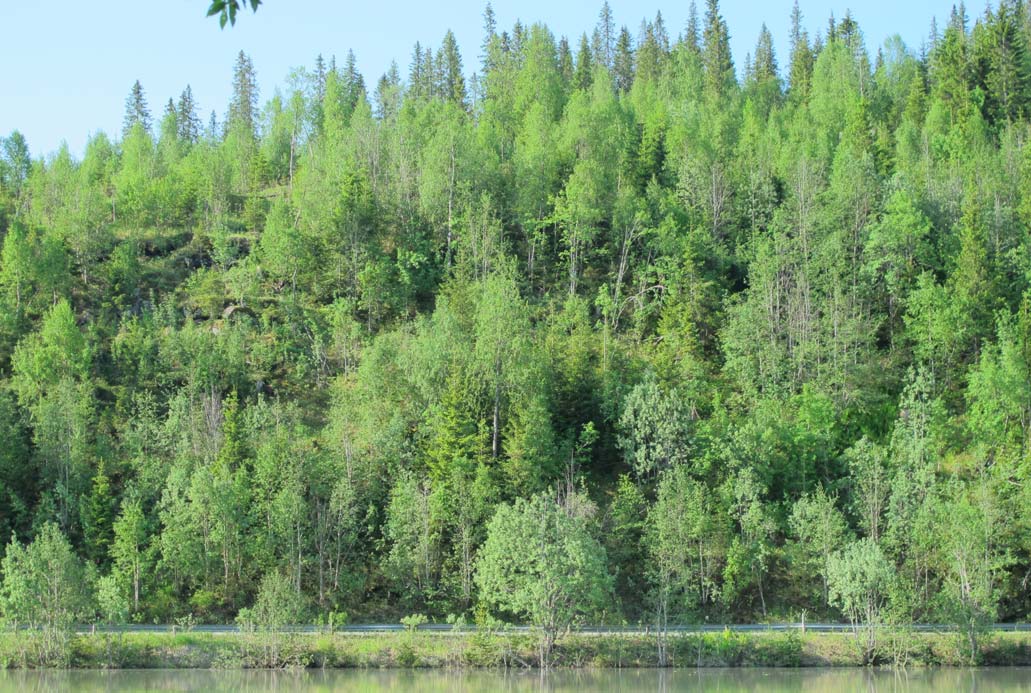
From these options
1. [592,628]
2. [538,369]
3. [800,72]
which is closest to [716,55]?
[800,72]

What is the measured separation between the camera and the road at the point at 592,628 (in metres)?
49.8

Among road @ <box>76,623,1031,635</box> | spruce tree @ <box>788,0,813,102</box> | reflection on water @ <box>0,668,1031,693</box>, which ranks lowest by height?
reflection on water @ <box>0,668,1031,693</box>

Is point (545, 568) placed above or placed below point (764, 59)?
below

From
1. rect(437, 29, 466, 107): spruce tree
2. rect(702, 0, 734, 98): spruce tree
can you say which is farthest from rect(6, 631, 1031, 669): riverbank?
rect(437, 29, 466, 107): spruce tree

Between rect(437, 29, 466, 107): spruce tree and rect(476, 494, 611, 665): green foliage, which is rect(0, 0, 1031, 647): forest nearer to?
rect(476, 494, 611, 665): green foliage

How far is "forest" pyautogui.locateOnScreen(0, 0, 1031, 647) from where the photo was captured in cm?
5516

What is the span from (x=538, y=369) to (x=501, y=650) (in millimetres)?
20459

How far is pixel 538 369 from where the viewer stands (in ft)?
213

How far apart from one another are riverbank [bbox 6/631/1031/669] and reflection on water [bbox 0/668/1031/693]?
0.81 meters

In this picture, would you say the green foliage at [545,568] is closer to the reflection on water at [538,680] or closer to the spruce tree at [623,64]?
the reflection on water at [538,680]

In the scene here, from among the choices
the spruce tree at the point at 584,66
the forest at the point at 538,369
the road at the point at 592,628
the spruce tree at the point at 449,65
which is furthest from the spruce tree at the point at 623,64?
the road at the point at 592,628

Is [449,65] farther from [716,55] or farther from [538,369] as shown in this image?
[538,369]

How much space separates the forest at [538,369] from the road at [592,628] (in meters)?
0.94

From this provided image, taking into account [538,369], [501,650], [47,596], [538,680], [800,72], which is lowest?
[538,680]
